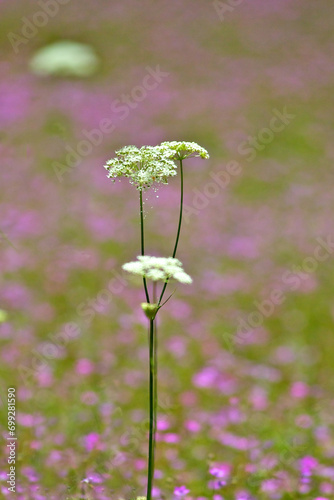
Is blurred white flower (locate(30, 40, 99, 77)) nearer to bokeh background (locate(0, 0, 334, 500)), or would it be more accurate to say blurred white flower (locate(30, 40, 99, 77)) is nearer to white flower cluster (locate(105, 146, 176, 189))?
bokeh background (locate(0, 0, 334, 500))

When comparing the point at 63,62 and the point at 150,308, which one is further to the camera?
the point at 63,62

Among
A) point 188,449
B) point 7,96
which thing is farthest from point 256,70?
point 188,449

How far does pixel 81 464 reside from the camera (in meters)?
3.47

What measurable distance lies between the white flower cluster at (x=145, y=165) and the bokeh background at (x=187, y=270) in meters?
1.53

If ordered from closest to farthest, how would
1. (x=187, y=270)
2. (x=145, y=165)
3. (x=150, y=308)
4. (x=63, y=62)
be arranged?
(x=150, y=308) → (x=145, y=165) → (x=187, y=270) → (x=63, y=62)

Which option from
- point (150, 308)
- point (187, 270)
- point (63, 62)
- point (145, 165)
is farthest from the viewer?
point (63, 62)

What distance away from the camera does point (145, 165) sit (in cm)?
225

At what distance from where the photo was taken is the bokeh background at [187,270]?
3.82m

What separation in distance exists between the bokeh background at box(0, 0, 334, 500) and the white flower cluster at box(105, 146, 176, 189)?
153 cm

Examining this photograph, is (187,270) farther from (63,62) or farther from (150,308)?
(63,62)

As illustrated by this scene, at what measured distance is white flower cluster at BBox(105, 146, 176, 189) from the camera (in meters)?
2.18

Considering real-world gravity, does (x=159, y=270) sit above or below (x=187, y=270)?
below

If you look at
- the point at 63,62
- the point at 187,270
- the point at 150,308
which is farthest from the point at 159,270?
the point at 63,62

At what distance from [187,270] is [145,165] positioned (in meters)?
5.66
